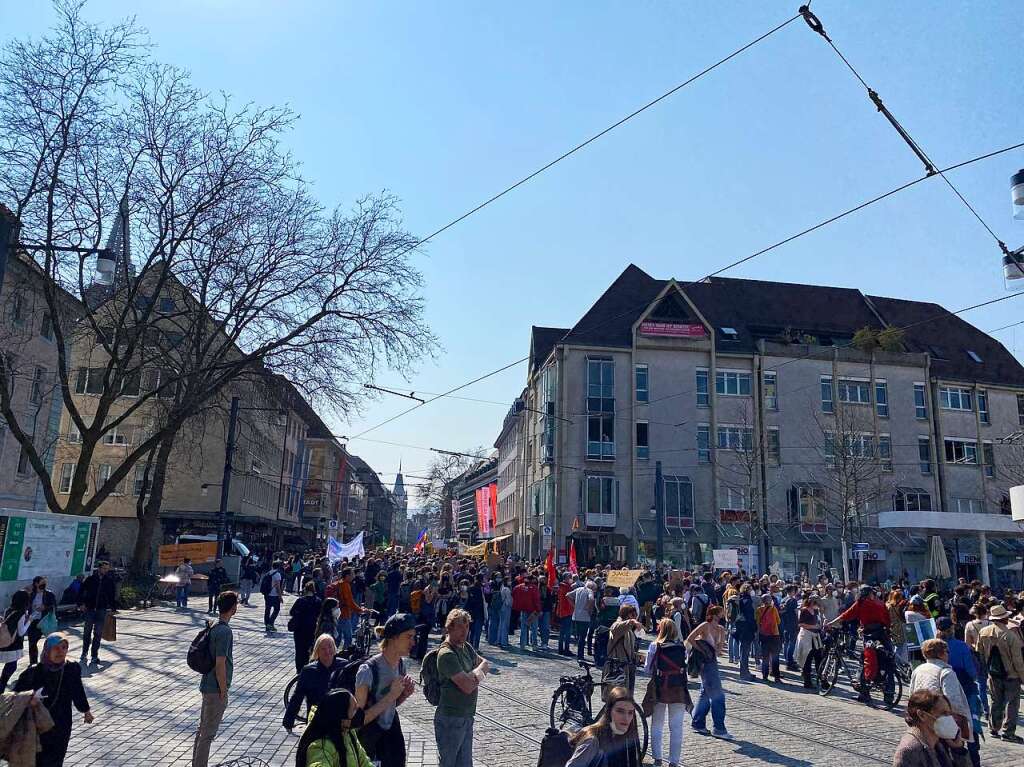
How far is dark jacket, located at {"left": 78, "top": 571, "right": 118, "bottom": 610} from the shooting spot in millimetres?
14352

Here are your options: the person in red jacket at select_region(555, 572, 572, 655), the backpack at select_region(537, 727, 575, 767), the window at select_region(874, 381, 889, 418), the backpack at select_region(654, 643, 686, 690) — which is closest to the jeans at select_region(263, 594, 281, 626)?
the person in red jacket at select_region(555, 572, 572, 655)

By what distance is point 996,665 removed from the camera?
37.5ft

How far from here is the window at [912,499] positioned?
164 ft

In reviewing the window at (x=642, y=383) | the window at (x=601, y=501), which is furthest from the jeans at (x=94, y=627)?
the window at (x=642, y=383)

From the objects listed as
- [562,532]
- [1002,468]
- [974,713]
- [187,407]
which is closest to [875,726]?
[974,713]

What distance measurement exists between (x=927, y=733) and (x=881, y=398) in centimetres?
5102

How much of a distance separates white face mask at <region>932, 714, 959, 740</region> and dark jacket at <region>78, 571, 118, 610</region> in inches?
532

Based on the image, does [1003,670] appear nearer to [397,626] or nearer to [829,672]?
[829,672]

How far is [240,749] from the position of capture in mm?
8852

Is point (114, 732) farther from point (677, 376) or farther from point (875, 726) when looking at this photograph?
point (677, 376)

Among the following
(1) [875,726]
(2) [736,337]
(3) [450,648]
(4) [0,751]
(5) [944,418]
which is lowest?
(1) [875,726]

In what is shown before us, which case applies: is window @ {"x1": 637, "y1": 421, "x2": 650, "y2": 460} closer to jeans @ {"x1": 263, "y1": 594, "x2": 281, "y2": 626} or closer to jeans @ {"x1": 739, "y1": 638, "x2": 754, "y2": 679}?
jeans @ {"x1": 263, "y1": 594, "x2": 281, "y2": 626}

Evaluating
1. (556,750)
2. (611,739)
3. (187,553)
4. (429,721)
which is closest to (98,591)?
(429,721)

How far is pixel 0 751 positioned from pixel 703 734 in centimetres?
827
